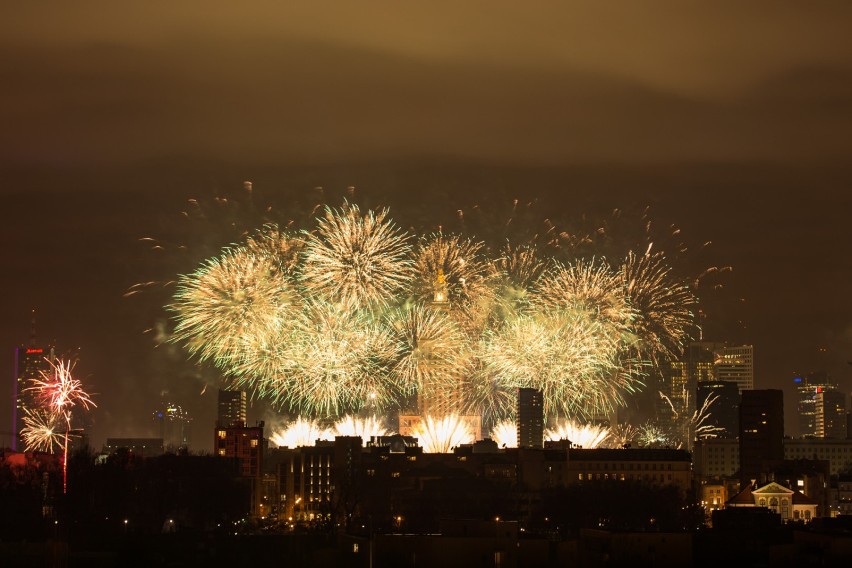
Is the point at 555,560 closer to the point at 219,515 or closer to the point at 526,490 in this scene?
the point at 219,515

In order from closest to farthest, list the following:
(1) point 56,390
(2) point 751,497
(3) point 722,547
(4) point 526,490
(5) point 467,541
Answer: (5) point 467,541
(3) point 722,547
(1) point 56,390
(2) point 751,497
(4) point 526,490

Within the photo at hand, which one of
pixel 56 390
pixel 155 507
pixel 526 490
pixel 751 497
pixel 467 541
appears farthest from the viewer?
pixel 526 490

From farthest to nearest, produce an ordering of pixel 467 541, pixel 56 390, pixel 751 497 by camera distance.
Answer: pixel 751 497, pixel 56 390, pixel 467 541

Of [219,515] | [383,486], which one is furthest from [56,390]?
[383,486]

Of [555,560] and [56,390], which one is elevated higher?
[56,390]

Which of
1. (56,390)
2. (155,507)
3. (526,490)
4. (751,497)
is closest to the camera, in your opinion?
(56,390)

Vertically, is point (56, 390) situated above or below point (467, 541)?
above

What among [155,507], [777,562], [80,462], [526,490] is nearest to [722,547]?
[777,562]

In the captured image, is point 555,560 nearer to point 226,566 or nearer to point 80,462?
point 226,566

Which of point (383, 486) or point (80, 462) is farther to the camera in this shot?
point (383, 486)
